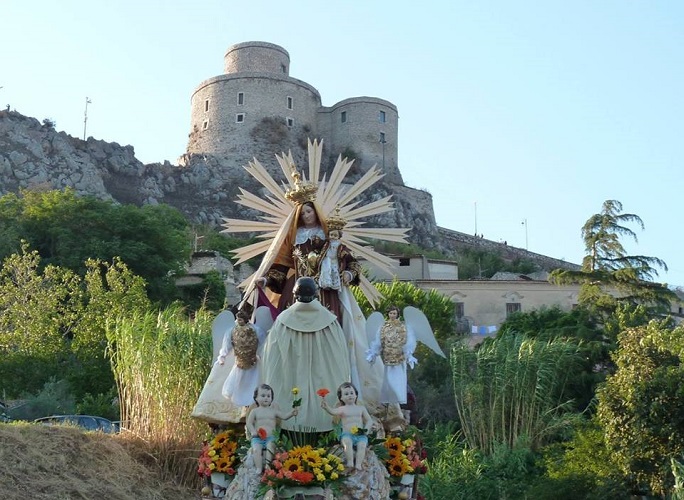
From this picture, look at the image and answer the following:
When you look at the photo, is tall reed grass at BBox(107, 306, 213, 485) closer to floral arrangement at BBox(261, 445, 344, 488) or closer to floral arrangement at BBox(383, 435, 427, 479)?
floral arrangement at BBox(383, 435, 427, 479)

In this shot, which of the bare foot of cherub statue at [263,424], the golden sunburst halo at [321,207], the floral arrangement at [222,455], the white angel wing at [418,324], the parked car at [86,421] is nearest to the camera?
the bare foot of cherub statue at [263,424]

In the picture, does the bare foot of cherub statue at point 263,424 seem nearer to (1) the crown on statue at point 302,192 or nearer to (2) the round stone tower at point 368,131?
(1) the crown on statue at point 302,192

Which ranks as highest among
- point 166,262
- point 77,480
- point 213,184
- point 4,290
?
point 213,184

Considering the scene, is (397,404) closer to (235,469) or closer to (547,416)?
(235,469)

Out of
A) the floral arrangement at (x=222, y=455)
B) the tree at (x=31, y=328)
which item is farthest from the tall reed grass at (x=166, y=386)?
the tree at (x=31, y=328)

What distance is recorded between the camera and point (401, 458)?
7.11m

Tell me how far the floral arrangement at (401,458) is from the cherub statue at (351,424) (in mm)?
575

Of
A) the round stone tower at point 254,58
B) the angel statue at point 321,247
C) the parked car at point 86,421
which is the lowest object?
the parked car at point 86,421

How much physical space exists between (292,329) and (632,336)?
626 centimetres

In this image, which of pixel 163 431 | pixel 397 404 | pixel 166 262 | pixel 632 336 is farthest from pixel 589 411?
pixel 166 262

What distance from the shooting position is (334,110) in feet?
213

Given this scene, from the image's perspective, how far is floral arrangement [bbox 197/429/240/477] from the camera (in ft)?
23.0

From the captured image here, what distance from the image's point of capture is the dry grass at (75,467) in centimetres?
972

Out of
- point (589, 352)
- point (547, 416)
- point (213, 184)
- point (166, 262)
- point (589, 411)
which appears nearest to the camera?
point (547, 416)
